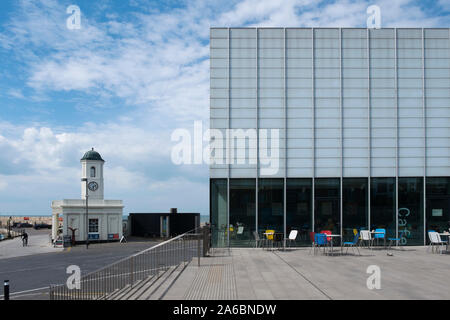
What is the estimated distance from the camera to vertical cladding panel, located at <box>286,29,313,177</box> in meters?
18.8

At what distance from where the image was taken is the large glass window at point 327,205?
61.0 feet

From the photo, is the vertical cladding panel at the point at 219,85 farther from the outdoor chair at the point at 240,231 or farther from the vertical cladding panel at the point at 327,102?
the vertical cladding panel at the point at 327,102

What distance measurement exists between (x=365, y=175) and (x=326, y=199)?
219 centimetres

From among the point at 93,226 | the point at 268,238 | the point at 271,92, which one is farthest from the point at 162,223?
the point at 268,238

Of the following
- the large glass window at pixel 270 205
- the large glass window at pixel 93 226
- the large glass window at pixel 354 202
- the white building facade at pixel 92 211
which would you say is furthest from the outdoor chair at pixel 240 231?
the large glass window at pixel 93 226

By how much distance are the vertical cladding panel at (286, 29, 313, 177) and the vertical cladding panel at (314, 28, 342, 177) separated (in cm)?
34

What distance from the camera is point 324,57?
1906 centimetres

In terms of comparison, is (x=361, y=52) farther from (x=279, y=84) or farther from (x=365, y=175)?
(x=365, y=175)

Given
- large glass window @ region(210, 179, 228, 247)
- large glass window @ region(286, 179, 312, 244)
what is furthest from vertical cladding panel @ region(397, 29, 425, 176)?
large glass window @ region(210, 179, 228, 247)

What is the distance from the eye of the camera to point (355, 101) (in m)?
19.0

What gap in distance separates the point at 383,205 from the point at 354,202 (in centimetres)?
140

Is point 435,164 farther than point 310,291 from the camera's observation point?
Yes

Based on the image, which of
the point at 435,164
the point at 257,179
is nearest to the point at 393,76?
the point at 435,164

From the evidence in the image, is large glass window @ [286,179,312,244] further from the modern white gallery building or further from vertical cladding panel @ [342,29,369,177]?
vertical cladding panel @ [342,29,369,177]
